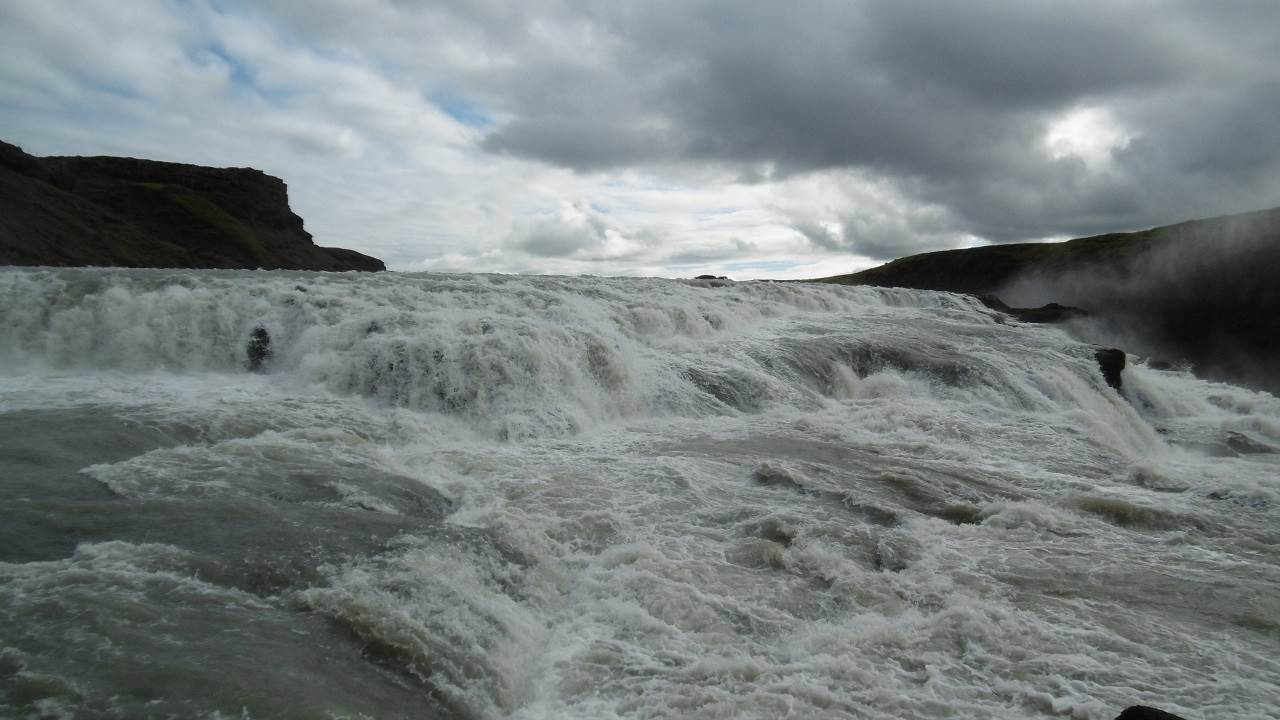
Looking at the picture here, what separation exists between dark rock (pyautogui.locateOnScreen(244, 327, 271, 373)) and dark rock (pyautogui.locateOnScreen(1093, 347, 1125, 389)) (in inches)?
828

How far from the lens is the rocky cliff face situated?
44406 millimetres

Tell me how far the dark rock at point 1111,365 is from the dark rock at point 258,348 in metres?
21.0

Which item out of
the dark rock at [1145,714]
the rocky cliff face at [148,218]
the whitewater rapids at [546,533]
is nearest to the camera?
the dark rock at [1145,714]

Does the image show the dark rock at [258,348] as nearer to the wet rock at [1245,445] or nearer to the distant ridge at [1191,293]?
the wet rock at [1245,445]

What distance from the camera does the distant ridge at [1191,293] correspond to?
34.6 m

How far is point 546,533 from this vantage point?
23.3 feet

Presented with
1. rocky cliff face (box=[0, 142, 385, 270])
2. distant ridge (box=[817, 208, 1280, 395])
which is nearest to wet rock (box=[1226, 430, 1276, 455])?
distant ridge (box=[817, 208, 1280, 395])

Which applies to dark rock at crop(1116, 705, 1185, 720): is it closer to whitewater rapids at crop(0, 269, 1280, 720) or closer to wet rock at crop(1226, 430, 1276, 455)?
whitewater rapids at crop(0, 269, 1280, 720)

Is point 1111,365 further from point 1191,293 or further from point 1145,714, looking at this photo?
point 1191,293

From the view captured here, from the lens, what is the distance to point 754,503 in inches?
338

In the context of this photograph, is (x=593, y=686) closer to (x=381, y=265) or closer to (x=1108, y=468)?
(x=1108, y=468)

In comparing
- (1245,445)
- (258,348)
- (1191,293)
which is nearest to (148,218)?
(258,348)

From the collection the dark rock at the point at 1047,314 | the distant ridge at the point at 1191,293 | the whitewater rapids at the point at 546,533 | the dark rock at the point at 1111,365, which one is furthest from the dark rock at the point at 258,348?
the distant ridge at the point at 1191,293

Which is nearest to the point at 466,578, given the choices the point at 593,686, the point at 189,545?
the point at 593,686
